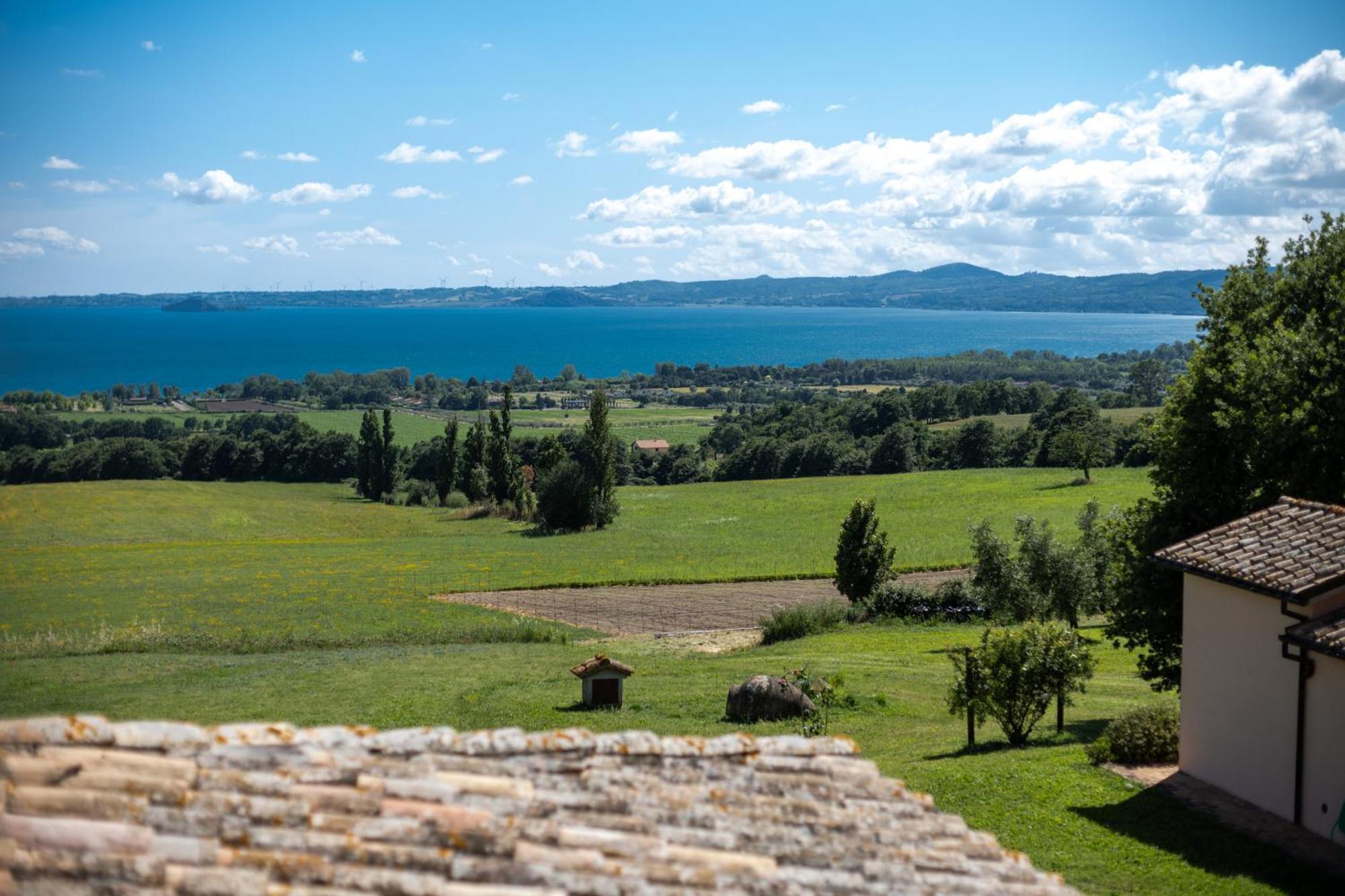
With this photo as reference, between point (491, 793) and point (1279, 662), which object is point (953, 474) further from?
point (491, 793)

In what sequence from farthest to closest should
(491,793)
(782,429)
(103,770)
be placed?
1. (782,429)
2. (491,793)
3. (103,770)

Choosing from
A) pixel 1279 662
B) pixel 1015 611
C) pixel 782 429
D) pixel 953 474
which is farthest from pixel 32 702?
pixel 782 429

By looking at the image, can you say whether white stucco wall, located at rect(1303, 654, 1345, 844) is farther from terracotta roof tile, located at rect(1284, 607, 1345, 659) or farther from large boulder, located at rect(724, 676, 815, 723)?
large boulder, located at rect(724, 676, 815, 723)

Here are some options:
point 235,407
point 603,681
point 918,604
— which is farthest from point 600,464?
point 235,407

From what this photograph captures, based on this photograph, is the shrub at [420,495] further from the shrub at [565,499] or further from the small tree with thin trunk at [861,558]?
the small tree with thin trunk at [861,558]

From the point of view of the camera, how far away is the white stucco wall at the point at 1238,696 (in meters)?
14.9

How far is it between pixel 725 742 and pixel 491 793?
1569 mm

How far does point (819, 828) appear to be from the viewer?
568 cm

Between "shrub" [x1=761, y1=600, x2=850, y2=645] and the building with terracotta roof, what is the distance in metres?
32.2

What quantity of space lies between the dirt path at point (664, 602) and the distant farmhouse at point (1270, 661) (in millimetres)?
24875

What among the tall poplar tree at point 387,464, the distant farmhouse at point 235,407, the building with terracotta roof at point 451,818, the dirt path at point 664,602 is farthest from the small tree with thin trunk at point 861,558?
the distant farmhouse at point 235,407

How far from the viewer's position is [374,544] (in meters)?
64.5

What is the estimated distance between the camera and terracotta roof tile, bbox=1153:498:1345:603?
567 inches

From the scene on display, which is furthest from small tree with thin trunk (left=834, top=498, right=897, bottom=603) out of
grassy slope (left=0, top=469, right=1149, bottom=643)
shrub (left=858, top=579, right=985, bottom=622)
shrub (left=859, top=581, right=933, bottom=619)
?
grassy slope (left=0, top=469, right=1149, bottom=643)
